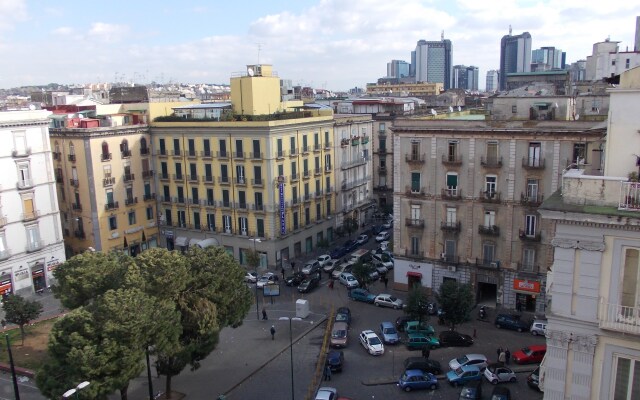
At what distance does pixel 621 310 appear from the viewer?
14.2m

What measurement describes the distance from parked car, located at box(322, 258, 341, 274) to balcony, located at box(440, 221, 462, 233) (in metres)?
15.4

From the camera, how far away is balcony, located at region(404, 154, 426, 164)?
157 feet

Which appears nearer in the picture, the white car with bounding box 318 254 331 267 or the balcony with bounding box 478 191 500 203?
the balcony with bounding box 478 191 500 203

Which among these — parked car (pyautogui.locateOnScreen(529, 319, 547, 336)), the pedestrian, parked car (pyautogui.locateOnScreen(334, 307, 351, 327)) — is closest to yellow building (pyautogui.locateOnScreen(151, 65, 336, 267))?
parked car (pyautogui.locateOnScreen(334, 307, 351, 327))

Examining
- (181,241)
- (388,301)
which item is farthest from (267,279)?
(181,241)

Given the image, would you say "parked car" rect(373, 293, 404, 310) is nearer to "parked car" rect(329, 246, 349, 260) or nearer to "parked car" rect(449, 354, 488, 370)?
"parked car" rect(449, 354, 488, 370)

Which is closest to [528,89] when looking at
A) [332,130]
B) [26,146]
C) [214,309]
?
[332,130]

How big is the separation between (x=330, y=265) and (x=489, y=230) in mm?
19830

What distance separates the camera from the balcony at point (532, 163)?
42.6 meters

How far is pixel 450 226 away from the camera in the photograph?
47.2 meters

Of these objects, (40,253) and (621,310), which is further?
Answer: (40,253)

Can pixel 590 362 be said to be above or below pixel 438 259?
above

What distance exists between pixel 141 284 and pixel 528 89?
53635 millimetres

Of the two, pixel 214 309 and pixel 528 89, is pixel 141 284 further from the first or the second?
pixel 528 89
